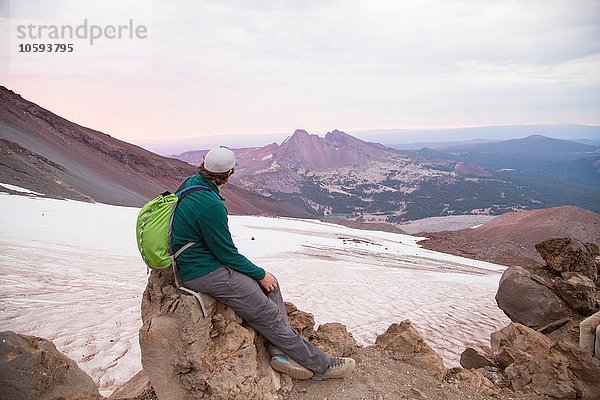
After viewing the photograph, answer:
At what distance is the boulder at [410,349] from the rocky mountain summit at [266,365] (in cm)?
1

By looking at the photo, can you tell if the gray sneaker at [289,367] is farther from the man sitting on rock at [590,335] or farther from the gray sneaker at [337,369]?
the man sitting on rock at [590,335]

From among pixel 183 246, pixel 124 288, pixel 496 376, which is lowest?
pixel 496 376

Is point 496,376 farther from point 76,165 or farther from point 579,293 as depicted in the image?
point 76,165

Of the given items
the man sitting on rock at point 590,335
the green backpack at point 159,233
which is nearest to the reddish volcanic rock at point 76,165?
the green backpack at point 159,233

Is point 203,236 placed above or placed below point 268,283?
above

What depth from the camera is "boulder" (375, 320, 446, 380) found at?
4754 millimetres

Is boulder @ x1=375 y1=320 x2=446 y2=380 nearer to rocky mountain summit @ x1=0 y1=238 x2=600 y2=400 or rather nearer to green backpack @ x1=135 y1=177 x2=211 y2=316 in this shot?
rocky mountain summit @ x1=0 y1=238 x2=600 y2=400

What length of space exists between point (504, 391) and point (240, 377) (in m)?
3.06

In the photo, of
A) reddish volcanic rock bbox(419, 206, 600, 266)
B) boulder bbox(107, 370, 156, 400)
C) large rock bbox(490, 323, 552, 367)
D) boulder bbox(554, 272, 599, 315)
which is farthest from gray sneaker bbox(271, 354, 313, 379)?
reddish volcanic rock bbox(419, 206, 600, 266)

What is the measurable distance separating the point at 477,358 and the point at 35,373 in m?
5.51

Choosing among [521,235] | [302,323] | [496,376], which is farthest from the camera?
[521,235]

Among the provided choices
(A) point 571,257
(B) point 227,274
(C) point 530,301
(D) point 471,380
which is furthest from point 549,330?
(B) point 227,274

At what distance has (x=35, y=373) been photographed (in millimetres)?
3174

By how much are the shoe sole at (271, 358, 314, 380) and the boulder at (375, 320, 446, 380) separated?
1.48m
